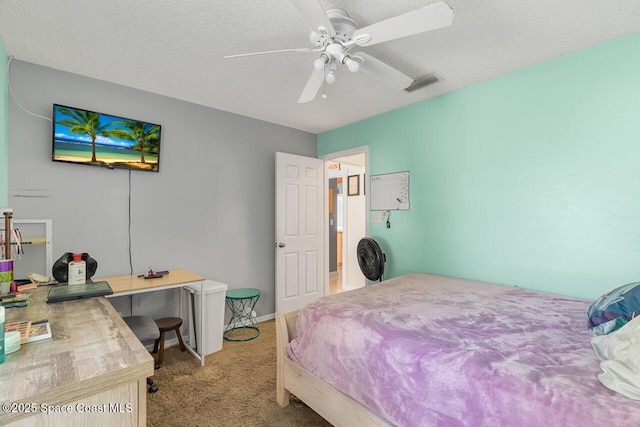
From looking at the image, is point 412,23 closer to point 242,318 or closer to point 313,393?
point 313,393

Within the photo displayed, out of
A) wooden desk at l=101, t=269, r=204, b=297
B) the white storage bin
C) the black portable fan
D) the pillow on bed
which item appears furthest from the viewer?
the black portable fan

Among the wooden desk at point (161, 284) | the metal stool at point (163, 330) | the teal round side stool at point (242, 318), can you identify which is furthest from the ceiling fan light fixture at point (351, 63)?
the metal stool at point (163, 330)

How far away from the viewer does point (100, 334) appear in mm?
1092

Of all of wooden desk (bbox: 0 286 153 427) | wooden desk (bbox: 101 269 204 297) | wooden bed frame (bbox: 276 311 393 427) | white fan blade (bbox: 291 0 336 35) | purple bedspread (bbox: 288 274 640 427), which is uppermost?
white fan blade (bbox: 291 0 336 35)

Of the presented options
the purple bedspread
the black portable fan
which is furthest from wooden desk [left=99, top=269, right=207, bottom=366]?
the black portable fan

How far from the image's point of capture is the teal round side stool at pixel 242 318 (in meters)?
3.09

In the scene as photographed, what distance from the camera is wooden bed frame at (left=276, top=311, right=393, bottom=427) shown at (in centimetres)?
145

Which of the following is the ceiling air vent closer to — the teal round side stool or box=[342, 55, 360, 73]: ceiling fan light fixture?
box=[342, 55, 360, 73]: ceiling fan light fixture

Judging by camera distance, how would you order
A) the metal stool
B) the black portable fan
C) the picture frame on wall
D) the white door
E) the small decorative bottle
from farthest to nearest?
the picture frame on wall, the white door, the black portable fan, the metal stool, the small decorative bottle

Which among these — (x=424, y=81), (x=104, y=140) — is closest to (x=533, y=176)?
(x=424, y=81)

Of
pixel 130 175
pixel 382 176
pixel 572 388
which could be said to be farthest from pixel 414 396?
pixel 130 175

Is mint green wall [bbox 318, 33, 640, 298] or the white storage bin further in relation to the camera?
the white storage bin

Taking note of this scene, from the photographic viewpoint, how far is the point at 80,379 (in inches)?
30.9

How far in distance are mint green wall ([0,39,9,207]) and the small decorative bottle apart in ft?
2.16
